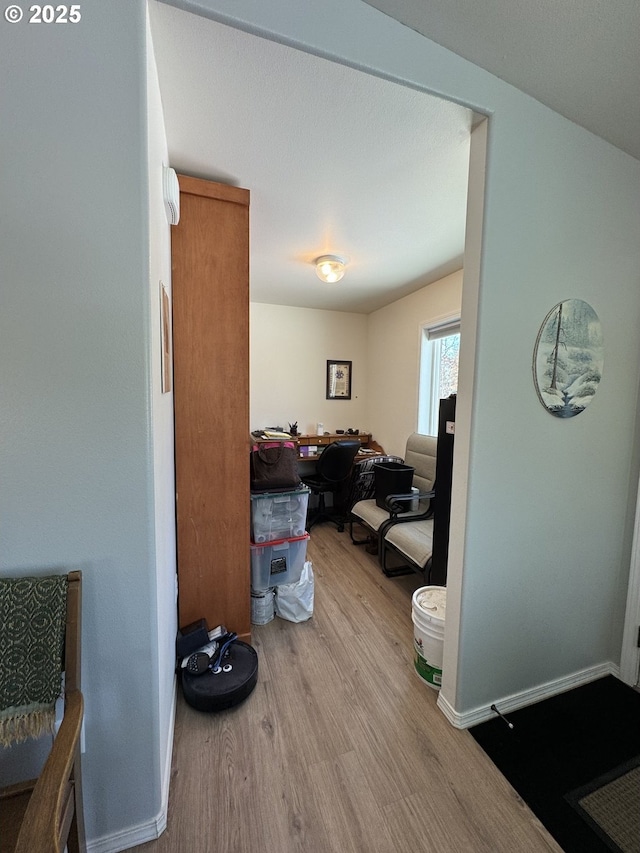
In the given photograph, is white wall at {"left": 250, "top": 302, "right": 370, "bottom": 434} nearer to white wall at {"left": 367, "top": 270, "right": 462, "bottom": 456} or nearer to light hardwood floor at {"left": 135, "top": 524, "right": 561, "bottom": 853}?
white wall at {"left": 367, "top": 270, "right": 462, "bottom": 456}

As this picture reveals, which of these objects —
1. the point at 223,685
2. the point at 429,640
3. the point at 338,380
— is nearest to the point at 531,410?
the point at 429,640

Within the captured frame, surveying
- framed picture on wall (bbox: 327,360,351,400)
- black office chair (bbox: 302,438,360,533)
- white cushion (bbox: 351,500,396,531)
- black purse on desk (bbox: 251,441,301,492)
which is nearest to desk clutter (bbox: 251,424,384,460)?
black office chair (bbox: 302,438,360,533)

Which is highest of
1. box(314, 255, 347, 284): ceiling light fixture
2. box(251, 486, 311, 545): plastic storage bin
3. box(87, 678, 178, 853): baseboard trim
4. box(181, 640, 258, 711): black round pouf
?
box(314, 255, 347, 284): ceiling light fixture

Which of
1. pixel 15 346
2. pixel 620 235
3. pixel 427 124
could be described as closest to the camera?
pixel 15 346

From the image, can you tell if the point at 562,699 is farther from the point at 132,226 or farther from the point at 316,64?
the point at 316,64

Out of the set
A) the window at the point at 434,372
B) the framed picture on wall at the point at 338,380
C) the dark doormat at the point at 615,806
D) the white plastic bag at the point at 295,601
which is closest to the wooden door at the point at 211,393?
the white plastic bag at the point at 295,601

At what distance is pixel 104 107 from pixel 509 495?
187cm

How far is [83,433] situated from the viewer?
937 mm

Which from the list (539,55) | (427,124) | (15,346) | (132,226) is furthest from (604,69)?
(15,346)

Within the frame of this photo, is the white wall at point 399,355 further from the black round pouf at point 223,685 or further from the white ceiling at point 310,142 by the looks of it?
the black round pouf at point 223,685

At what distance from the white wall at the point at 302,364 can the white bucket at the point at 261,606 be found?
7.33 ft

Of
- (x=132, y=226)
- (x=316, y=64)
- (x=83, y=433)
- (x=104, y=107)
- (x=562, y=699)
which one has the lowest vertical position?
(x=562, y=699)

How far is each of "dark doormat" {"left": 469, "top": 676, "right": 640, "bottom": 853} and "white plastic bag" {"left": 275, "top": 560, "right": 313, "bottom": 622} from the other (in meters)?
1.02

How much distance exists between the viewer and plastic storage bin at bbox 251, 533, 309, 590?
2076mm
